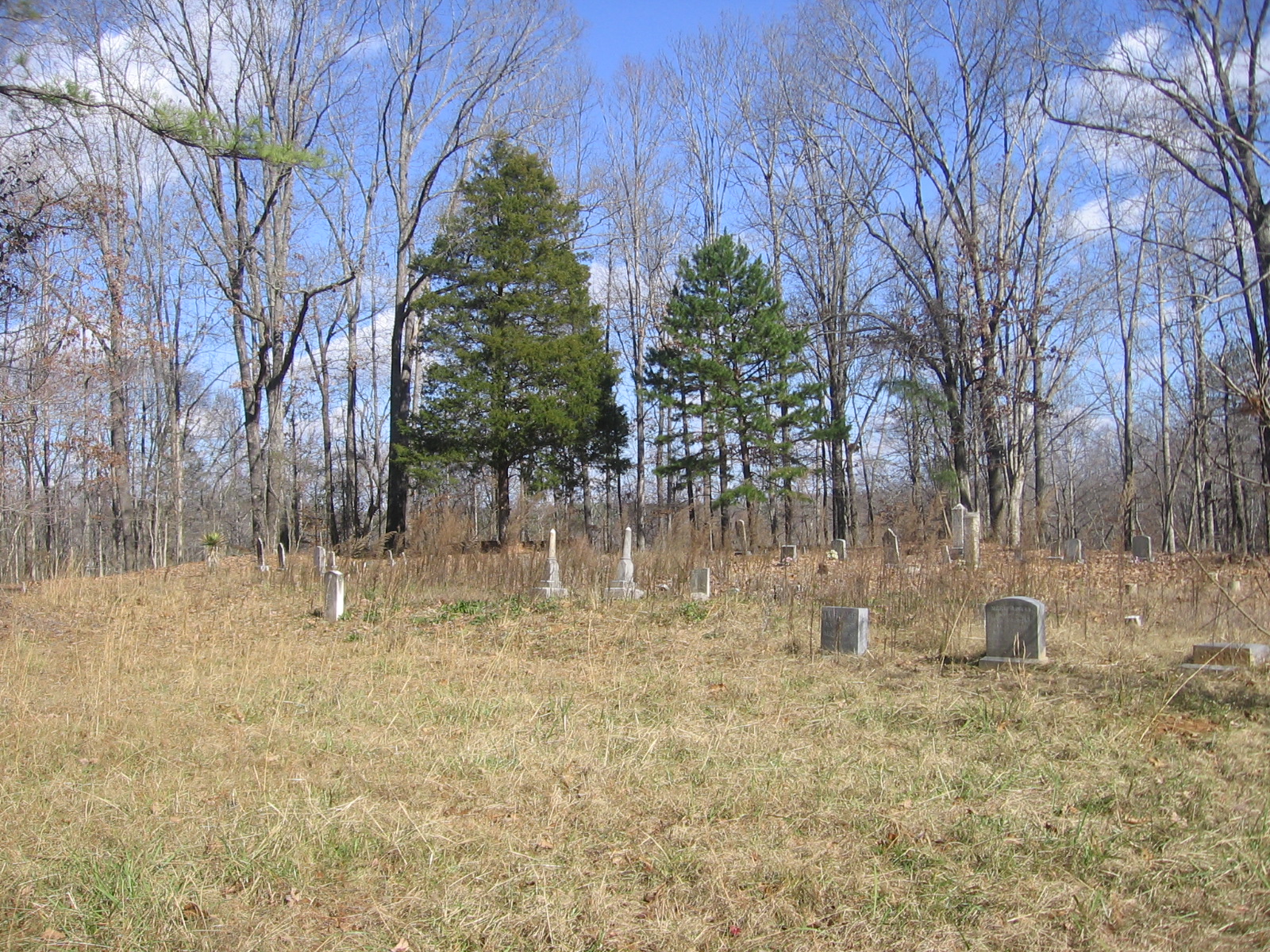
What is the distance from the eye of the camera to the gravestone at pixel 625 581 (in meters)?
11.7

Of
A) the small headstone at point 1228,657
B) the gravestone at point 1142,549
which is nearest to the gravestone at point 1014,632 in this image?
the small headstone at point 1228,657

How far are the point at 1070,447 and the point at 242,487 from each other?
121 feet

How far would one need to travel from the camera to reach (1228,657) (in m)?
6.48

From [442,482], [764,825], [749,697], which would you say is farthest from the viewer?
[442,482]

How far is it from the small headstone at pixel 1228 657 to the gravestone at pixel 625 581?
6.44 m

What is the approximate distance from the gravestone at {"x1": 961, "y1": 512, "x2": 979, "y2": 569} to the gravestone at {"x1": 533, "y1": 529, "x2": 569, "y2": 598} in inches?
227

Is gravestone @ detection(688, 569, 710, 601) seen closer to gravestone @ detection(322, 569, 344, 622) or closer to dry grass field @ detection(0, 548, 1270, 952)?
dry grass field @ detection(0, 548, 1270, 952)

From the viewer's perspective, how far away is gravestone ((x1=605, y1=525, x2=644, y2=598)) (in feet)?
38.4

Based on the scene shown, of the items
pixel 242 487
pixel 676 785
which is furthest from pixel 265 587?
pixel 242 487

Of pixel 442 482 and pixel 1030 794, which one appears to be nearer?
pixel 1030 794

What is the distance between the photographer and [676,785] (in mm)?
4348

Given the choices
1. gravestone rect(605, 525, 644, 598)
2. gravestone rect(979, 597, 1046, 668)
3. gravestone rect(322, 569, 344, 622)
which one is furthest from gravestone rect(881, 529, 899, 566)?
gravestone rect(322, 569, 344, 622)

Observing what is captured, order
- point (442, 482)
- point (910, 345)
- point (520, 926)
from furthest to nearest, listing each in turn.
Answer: point (442, 482)
point (910, 345)
point (520, 926)

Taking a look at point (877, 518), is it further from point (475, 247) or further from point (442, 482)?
point (475, 247)
